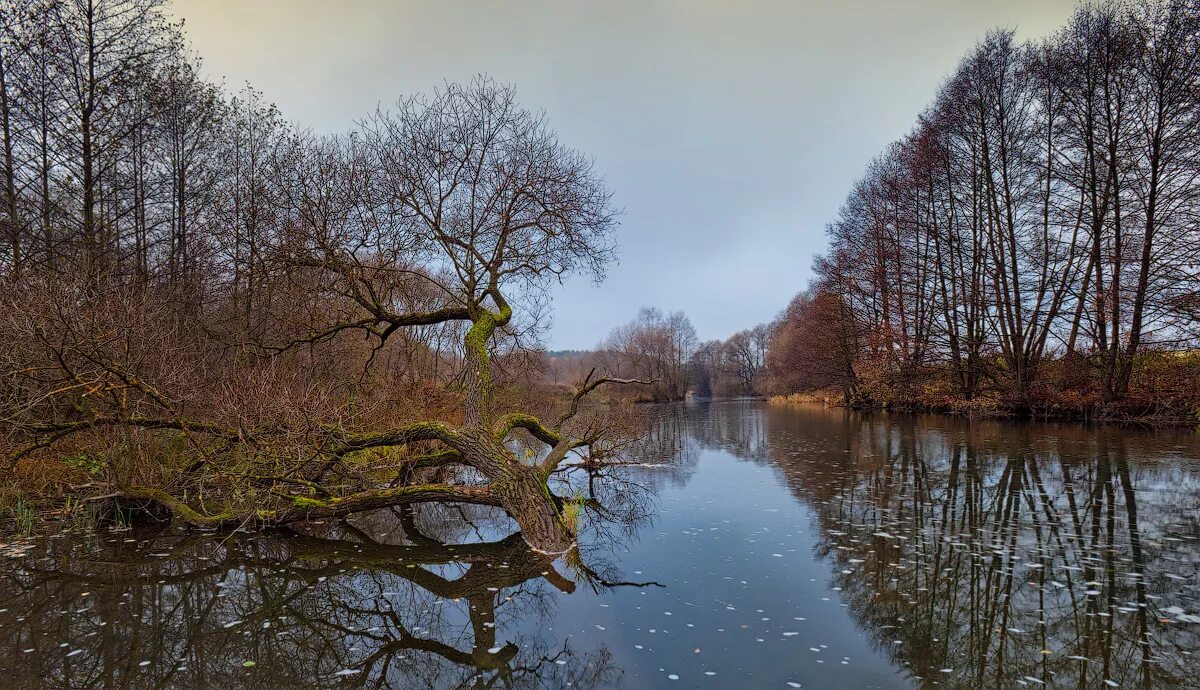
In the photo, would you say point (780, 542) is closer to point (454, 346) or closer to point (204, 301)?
point (204, 301)

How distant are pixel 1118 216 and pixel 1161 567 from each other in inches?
730

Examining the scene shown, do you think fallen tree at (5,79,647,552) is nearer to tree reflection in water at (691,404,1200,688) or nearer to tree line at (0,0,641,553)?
tree line at (0,0,641,553)

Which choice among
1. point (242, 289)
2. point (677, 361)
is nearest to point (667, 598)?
point (242, 289)

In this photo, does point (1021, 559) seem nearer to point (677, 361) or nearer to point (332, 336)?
point (332, 336)

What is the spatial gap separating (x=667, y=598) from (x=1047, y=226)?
79.3ft

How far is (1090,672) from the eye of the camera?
3809mm

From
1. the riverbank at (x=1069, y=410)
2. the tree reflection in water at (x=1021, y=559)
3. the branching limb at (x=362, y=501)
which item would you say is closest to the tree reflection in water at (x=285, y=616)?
the branching limb at (x=362, y=501)

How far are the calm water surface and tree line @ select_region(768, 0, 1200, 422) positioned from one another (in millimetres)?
11889

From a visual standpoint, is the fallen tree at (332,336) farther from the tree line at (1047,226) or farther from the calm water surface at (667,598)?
the tree line at (1047,226)

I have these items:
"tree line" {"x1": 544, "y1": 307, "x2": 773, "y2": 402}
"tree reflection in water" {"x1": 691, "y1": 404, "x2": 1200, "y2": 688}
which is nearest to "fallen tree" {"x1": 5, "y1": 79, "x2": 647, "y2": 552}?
"tree reflection in water" {"x1": 691, "y1": 404, "x2": 1200, "y2": 688}

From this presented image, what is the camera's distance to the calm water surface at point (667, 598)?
4.10 meters

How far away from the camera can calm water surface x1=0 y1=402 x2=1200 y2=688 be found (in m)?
4.10

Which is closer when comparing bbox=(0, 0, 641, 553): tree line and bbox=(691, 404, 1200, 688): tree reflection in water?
bbox=(691, 404, 1200, 688): tree reflection in water

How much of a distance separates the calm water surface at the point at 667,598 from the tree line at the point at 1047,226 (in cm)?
1189
